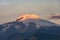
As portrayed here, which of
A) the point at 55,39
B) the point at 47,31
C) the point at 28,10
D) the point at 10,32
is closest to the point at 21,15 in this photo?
the point at 28,10

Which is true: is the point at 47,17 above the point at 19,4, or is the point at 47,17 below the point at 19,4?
below

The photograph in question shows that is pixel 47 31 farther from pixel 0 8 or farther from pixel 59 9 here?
pixel 0 8

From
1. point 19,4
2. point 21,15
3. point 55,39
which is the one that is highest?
point 19,4

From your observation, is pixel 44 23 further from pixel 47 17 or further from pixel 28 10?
pixel 28 10

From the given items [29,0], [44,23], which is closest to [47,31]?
[44,23]

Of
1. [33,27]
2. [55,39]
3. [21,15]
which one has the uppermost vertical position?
[21,15]

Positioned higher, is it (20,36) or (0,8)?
(0,8)
